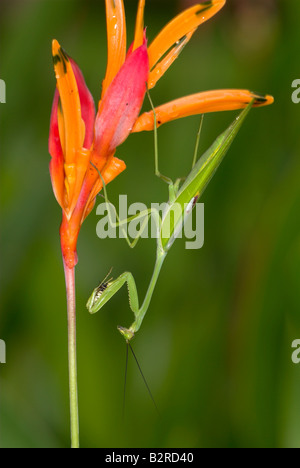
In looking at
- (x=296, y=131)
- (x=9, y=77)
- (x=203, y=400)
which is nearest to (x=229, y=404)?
(x=203, y=400)

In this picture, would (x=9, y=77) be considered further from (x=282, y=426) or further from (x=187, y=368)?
(x=282, y=426)

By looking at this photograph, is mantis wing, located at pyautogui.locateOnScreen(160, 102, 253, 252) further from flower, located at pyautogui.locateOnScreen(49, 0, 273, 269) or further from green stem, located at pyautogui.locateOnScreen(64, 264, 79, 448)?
green stem, located at pyautogui.locateOnScreen(64, 264, 79, 448)

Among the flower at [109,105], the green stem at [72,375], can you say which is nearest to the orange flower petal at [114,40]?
the flower at [109,105]

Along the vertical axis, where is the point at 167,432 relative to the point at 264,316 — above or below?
below

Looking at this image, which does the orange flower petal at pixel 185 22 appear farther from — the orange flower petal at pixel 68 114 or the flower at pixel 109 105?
the orange flower petal at pixel 68 114

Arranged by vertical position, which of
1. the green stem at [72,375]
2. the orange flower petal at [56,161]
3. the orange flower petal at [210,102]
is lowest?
the green stem at [72,375]

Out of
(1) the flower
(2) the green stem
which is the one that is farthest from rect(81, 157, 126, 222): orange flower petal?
(2) the green stem
